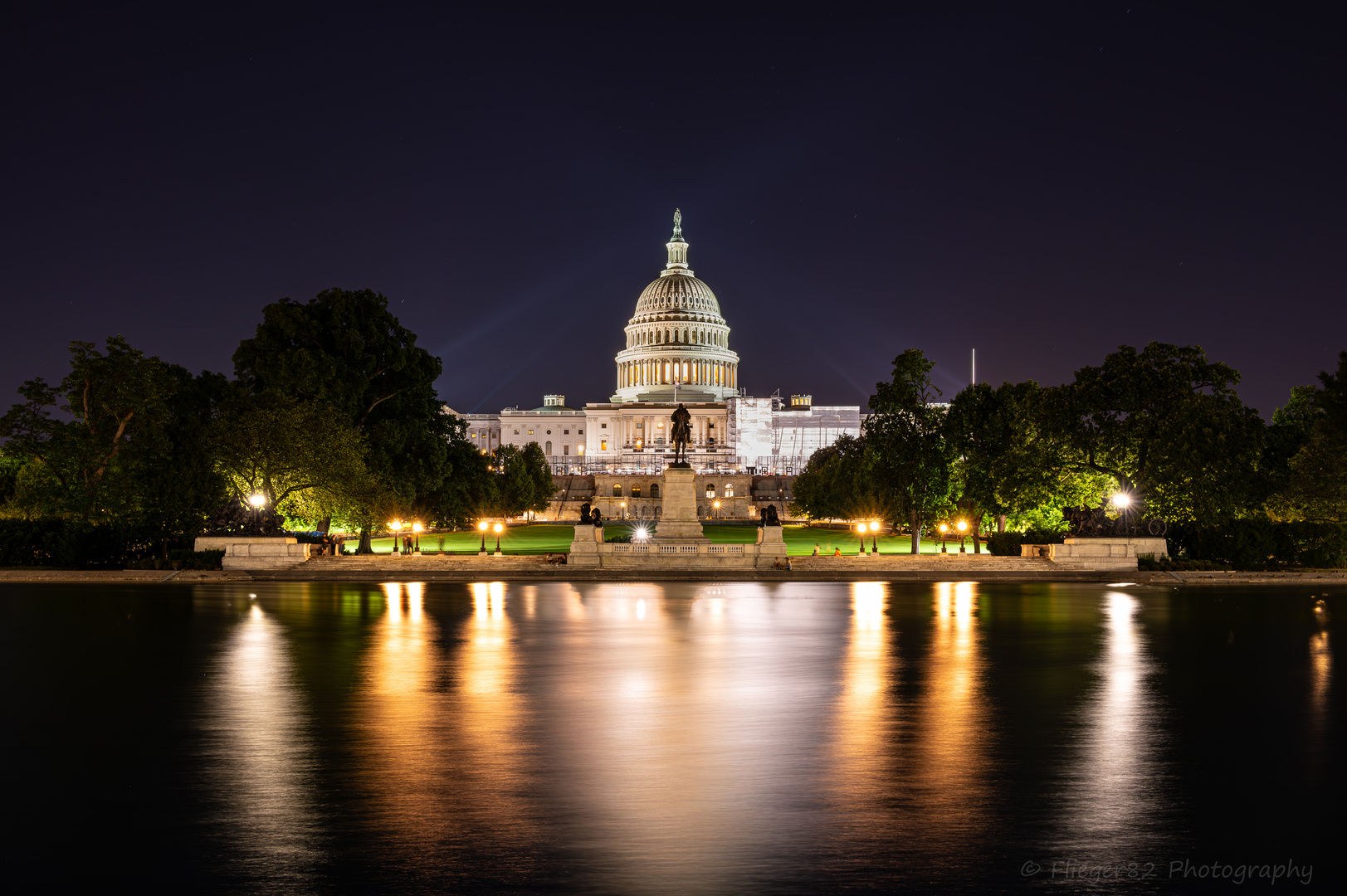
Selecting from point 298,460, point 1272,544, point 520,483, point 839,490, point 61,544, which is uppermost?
point 298,460

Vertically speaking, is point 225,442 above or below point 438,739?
above

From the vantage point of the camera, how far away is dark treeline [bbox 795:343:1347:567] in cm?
4562

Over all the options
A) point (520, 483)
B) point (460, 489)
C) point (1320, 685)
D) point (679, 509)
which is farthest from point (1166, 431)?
point (520, 483)

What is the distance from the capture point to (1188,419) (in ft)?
152

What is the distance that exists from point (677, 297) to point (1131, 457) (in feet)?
469

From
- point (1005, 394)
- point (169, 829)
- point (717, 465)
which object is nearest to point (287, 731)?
point (169, 829)

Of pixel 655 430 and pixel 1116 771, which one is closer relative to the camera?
pixel 1116 771

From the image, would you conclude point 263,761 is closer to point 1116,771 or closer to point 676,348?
point 1116,771

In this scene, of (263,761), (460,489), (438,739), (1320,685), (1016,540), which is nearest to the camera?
(263,761)

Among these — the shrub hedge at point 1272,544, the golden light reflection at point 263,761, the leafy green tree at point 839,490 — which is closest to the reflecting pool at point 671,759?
the golden light reflection at point 263,761

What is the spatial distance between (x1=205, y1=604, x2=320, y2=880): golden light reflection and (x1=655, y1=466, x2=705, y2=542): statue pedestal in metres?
32.0

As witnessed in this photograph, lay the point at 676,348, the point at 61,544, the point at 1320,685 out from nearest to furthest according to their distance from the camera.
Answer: the point at 1320,685 → the point at 61,544 → the point at 676,348

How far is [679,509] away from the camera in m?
52.3

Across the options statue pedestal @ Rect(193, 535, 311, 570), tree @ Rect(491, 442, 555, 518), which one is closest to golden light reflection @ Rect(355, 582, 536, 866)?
statue pedestal @ Rect(193, 535, 311, 570)
